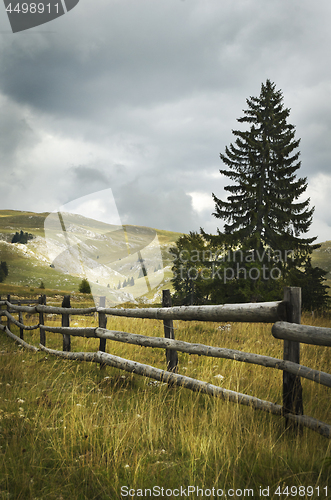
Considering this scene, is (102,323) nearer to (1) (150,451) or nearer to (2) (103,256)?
(2) (103,256)

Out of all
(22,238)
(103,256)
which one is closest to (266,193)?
(103,256)

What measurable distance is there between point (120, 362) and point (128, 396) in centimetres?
87

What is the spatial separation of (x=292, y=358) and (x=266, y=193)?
20.3m

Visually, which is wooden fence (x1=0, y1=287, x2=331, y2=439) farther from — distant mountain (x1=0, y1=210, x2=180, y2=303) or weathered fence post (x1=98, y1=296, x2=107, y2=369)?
distant mountain (x1=0, y1=210, x2=180, y2=303)

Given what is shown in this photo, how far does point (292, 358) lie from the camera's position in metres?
2.94

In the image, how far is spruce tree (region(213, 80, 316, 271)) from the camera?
20.9 meters

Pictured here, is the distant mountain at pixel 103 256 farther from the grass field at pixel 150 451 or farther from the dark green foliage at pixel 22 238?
the dark green foliage at pixel 22 238

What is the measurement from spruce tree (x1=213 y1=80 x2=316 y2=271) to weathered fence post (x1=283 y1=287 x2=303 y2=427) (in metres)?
17.7

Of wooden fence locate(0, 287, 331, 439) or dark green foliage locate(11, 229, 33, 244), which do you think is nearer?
wooden fence locate(0, 287, 331, 439)

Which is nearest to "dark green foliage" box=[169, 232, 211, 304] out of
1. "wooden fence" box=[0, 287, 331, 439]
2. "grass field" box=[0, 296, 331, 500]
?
"wooden fence" box=[0, 287, 331, 439]

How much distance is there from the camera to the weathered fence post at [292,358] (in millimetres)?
2846

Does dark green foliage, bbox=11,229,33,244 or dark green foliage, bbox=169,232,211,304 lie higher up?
dark green foliage, bbox=11,229,33,244

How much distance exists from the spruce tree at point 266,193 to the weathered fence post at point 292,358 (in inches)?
698

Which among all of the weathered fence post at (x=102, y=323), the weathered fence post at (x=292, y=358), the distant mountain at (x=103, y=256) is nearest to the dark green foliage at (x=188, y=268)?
the distant mountain at (x=103, y=256)
